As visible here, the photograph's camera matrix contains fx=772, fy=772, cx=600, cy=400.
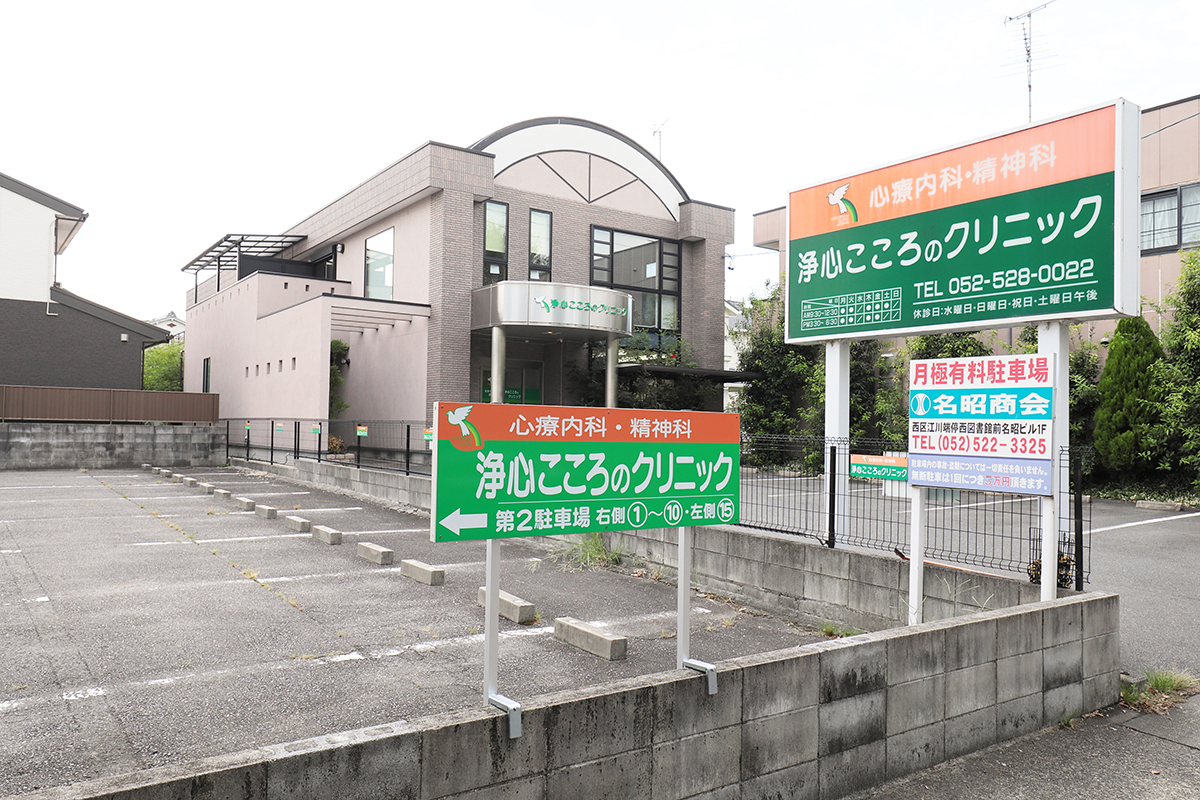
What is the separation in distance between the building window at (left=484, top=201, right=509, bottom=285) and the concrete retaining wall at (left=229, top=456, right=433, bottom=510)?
7511 mm

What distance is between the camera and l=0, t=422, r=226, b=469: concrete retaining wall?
801 inches

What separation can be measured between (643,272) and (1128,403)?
14465 millimetres

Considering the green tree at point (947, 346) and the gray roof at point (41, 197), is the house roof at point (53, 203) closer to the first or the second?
the gray roof at point (41, 197)

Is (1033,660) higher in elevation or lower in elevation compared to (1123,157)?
lower

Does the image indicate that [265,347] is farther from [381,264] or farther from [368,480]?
[368,480]

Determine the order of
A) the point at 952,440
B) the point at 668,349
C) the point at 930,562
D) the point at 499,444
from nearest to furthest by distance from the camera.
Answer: the point at 499,444, the point at 952,440, the point at 930,562, the point at 668,349

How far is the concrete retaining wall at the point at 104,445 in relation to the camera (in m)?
20.3

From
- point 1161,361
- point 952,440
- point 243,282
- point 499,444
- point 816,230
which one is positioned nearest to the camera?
point 499,444

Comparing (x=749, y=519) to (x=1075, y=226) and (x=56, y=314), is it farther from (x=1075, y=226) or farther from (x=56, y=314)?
(x=56, y=314)

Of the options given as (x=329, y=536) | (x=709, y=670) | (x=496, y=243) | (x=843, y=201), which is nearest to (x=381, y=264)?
(x=496, y=243)

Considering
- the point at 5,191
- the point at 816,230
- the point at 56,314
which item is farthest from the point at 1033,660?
the point at 5,191

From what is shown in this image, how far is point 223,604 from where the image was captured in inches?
254

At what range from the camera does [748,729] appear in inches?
126

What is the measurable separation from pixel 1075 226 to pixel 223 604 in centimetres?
784
